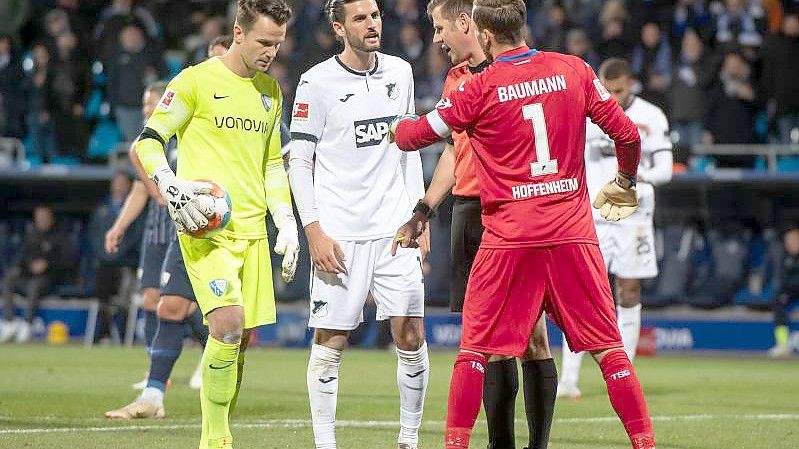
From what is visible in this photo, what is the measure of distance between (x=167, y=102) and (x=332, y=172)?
890 millimetres

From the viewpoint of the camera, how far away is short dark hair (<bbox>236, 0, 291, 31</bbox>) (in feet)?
23.1

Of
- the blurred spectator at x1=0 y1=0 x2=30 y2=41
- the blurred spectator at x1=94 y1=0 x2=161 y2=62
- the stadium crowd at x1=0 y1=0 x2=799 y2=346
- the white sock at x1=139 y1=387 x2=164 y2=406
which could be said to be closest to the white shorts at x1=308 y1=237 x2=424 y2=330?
the white sock at x1=139 y1=387 x2=164 y2=406

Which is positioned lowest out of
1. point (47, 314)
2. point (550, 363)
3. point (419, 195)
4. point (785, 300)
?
point (47, 314)

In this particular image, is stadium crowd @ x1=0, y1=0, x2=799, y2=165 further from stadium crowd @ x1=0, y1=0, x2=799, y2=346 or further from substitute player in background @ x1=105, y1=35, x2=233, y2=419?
substitute player in background @ x1=105, y1=35, x2=233, y2=419

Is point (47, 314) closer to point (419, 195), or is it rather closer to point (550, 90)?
point (419, 195)

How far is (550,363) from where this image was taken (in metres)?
6.98

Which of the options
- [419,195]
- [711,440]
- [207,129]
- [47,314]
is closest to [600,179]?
[711,440]

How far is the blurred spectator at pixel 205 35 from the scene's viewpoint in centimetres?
2008

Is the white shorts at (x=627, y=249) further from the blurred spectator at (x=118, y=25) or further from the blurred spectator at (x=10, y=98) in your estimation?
the blurred spectator at (x=10, y=98)

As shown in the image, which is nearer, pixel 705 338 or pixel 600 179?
pixel 600 179

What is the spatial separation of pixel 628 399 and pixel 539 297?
579 millimetres

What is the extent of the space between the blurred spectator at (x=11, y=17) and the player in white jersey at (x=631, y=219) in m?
13.5

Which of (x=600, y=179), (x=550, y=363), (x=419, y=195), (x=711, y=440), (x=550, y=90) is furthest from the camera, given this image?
(x=600, y=179)

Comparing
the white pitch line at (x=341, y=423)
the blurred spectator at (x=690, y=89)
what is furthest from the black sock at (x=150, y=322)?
the blurred spectator at (x=690, y=89)
